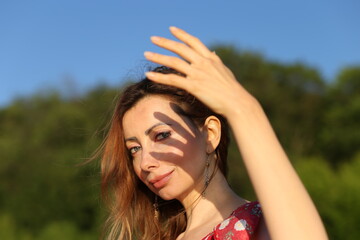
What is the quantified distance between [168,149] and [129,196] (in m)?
0.74

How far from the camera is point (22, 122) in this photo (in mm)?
33719

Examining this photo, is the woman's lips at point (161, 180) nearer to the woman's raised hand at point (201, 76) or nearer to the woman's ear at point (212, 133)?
the woman's ear at point (212, 133)

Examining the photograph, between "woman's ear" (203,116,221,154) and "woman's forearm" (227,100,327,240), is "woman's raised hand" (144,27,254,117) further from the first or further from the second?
"woman's ear" (203,116,221,154)

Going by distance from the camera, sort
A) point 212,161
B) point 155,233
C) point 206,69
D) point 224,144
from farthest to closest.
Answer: point 155,233 → point 224,144 → point 212,161 → point 206,69

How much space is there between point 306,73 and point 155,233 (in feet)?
113

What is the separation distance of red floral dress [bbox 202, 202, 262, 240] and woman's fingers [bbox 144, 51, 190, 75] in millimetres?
737

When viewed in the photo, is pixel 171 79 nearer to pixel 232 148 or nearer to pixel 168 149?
pixel 168 149

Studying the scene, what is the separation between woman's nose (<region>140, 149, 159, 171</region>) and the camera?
2.29m

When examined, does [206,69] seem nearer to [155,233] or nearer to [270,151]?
[270,151]

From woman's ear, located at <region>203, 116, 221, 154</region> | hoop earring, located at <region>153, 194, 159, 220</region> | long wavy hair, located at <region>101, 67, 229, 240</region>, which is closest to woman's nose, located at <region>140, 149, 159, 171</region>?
woman's ear, located at <region>203, 116, 221, 154</region>

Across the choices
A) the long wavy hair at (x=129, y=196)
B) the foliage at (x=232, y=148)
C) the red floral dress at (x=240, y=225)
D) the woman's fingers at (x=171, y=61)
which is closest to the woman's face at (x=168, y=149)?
the long wavy hair at (x=129, y=196)

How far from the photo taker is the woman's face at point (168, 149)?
228cm

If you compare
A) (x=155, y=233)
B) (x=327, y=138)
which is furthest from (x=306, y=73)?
(x=155, y=233)

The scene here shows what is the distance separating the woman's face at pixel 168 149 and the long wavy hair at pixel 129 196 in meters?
0.21
